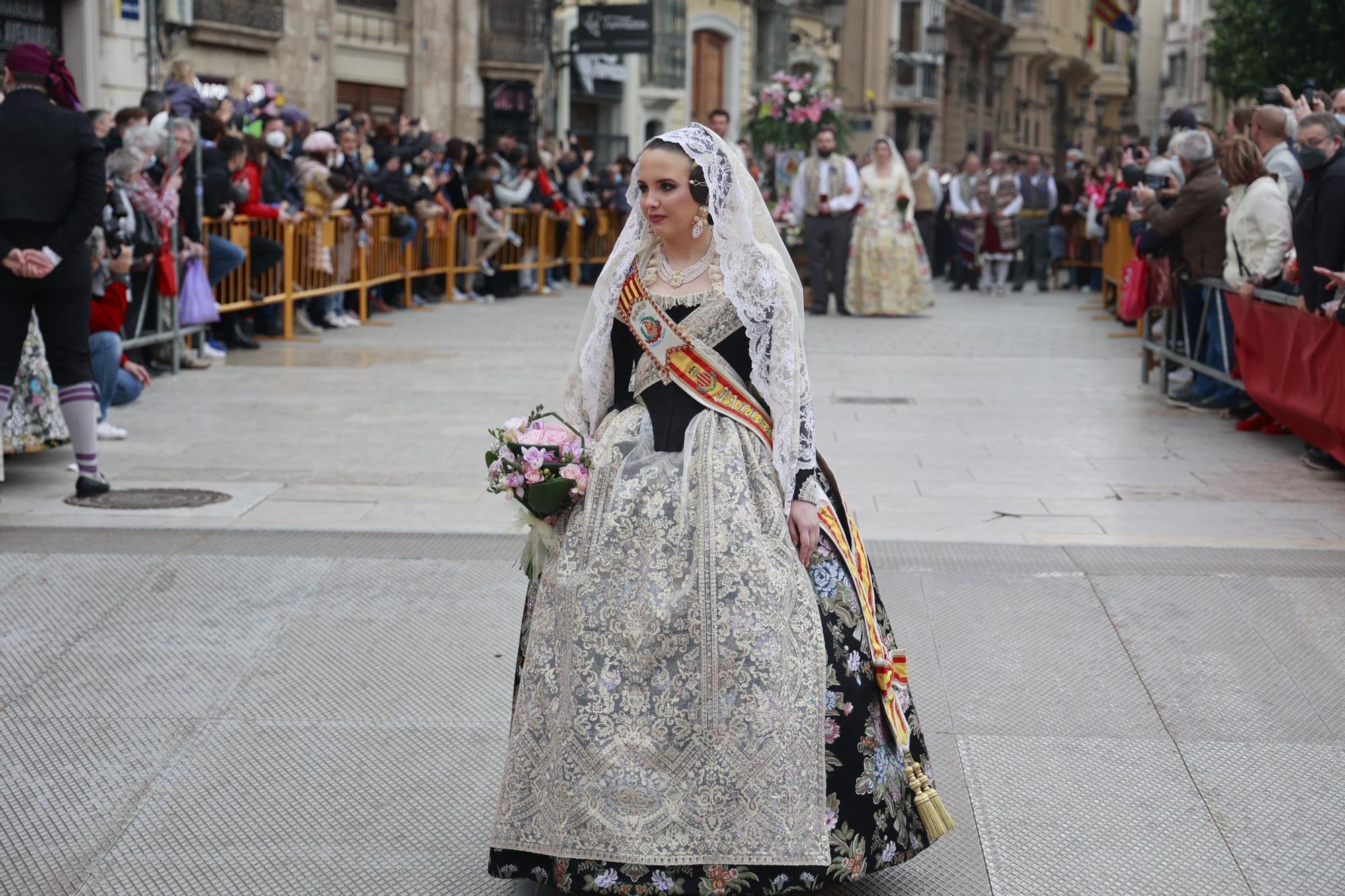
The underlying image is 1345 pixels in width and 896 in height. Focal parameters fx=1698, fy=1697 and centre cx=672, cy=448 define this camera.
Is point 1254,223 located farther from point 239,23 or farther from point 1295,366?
point 239,23

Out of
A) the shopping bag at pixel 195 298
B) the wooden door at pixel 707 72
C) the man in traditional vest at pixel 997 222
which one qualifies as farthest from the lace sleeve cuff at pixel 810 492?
the wooden door at pixel 707 72

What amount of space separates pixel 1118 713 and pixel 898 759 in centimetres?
150

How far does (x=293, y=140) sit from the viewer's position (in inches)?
595

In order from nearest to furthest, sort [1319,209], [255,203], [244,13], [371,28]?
1. [1319,209]
2. [255,203]
3. [244,13]
4. [371,28]

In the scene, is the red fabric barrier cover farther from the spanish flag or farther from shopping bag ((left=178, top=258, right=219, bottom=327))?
the spanish flag

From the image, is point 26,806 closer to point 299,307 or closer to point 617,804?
point 617,804

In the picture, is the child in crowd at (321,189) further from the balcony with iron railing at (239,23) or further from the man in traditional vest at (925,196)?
the man in traditional vest at (925,196)

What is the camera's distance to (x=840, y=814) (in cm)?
344

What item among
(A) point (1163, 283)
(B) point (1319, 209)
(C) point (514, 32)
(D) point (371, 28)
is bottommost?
(A) point (1163, 283)

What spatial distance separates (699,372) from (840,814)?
966 mm

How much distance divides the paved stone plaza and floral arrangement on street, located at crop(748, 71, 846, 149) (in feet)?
35.1

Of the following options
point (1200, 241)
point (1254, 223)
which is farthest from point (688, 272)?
point (1200, 241)

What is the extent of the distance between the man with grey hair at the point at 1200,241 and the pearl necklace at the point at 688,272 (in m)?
7.19

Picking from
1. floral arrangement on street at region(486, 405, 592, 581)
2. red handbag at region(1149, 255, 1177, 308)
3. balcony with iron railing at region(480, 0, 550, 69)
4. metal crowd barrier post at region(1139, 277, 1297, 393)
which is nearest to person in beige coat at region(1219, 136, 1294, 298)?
metal crowd barrier post at region(1139, 277, 1297, 393)
